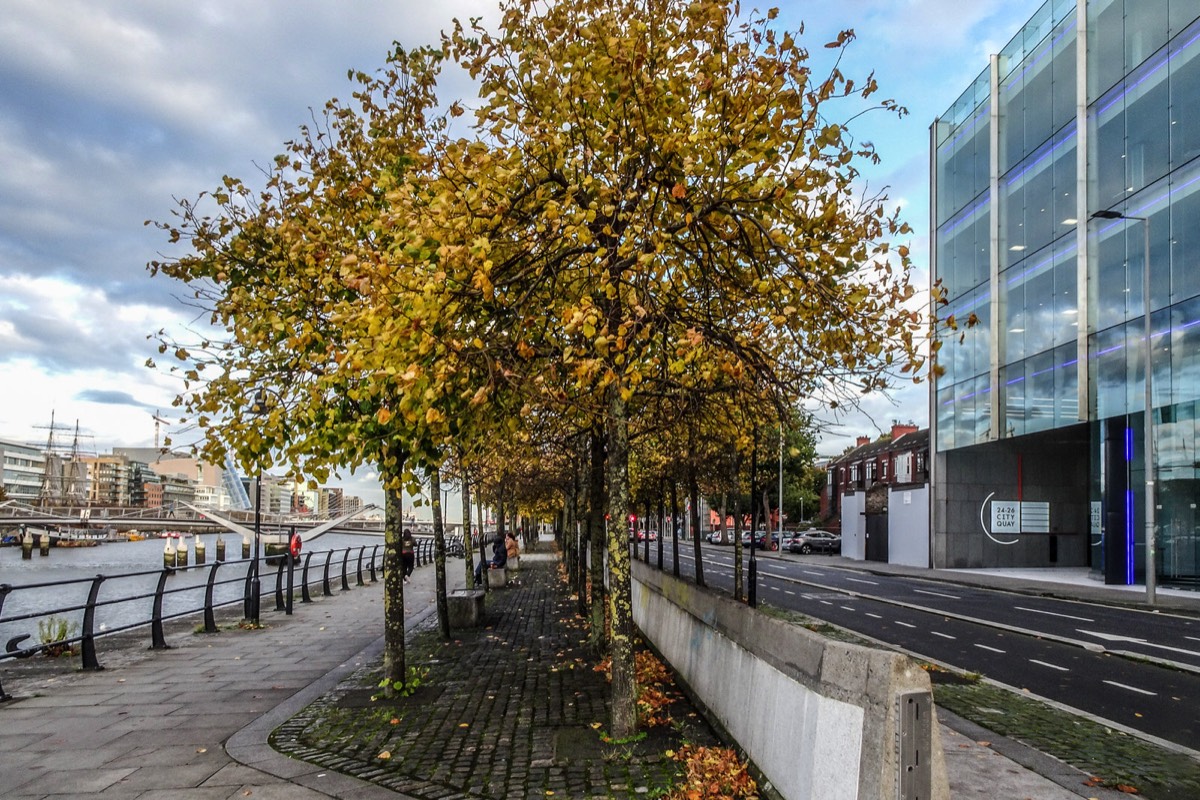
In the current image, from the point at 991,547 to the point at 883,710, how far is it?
40406 millimetres

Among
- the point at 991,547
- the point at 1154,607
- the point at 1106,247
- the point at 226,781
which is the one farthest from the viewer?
the point at 991,547

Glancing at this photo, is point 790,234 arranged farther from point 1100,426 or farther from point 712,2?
point 1100,426

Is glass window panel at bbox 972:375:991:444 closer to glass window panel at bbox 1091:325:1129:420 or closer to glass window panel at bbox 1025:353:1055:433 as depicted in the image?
glass window panel at bbox 1025:353:1055:433

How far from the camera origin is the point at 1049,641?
14.1 m

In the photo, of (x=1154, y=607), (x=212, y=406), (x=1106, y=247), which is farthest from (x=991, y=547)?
(x=212, y=406)

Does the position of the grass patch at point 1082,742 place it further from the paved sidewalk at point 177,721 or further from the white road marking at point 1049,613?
Answer: the white road marking at point 1049,613

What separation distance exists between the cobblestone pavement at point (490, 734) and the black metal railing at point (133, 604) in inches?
135

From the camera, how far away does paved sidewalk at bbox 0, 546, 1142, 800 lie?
574 cm

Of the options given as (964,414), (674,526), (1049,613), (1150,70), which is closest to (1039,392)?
(964,414)

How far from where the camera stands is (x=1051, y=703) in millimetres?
8875

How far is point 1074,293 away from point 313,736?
30.9 metres

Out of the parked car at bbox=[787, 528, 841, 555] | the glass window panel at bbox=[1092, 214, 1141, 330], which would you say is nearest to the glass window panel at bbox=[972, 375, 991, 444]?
the glass window panel at bbox=[1092, 214, 1141, 330]

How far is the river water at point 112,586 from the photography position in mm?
16312

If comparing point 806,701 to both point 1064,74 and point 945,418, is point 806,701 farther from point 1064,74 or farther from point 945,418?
point 945,418
